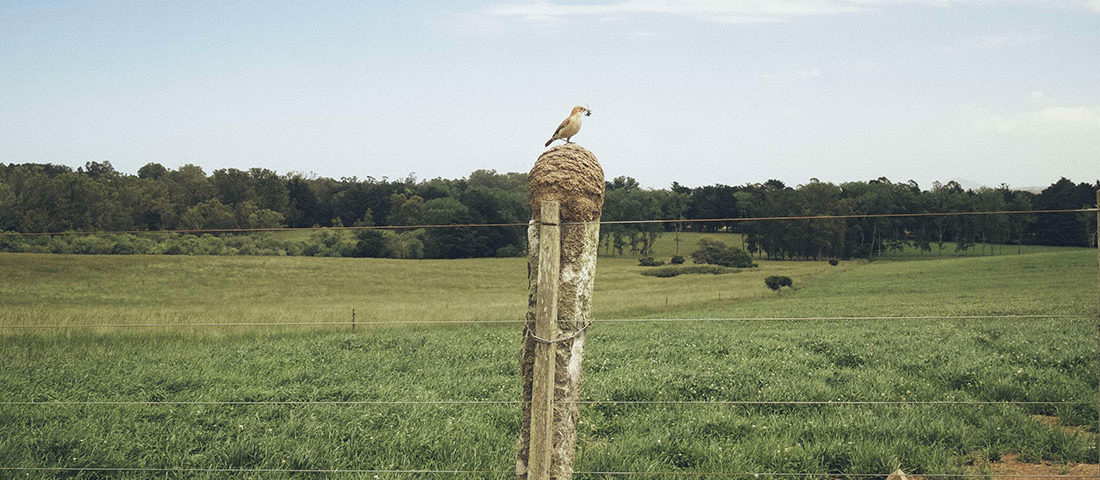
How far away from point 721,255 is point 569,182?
204 feet

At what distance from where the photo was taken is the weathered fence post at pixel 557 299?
3879 millimetres

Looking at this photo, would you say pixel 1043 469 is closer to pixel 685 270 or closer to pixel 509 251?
pixel 685 270

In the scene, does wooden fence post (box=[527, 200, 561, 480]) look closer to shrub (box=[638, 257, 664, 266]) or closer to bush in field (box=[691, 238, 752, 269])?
bush in field (box=[691, 238, 752, 269])

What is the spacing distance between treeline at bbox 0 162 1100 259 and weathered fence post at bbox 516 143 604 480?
45703 mm

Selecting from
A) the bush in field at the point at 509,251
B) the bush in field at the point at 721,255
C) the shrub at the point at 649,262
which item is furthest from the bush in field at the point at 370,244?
the bush in field at the point at 721,255

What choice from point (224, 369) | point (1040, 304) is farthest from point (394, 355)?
point (1040, 304)

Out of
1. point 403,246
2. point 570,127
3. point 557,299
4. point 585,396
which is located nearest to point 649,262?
point 403,246

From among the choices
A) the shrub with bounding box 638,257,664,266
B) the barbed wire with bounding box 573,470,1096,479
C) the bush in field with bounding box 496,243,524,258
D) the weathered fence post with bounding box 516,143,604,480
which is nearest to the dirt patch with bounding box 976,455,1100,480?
the barbed wire with bounding box 573,470,1096,479

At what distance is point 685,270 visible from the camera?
59.1m

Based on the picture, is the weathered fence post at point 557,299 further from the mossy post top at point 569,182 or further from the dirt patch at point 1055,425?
the dirt patch at point 1055,425

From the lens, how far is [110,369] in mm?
11188

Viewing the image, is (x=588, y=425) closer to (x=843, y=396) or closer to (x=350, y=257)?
(x=843, y=396)

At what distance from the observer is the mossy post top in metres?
4.36

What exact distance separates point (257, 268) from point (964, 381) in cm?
4661
